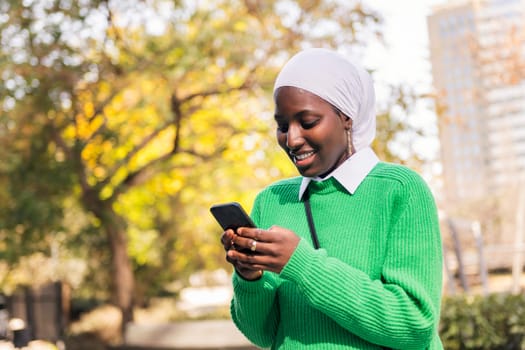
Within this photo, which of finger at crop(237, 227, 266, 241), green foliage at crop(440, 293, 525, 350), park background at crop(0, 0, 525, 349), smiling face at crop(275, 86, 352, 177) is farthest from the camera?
park background at crop(0, 0, 525, 349)

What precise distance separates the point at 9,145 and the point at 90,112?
1635mm

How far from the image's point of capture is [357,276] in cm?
168

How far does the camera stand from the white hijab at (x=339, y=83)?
1787 mm

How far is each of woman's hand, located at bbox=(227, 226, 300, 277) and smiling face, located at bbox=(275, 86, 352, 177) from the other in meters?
0.24

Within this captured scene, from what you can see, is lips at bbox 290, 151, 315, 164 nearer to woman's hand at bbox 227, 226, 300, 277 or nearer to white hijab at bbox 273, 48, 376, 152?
Result: white hijab at bbox 273, 48, 376, 152

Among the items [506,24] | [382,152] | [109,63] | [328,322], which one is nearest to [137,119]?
[109,63]

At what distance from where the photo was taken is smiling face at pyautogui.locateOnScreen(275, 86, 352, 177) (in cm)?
178

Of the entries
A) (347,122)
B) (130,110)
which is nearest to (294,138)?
(347,122)

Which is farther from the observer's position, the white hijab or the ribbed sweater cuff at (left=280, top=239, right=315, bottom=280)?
the white hijab

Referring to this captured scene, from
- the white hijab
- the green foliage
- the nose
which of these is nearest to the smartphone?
the nose

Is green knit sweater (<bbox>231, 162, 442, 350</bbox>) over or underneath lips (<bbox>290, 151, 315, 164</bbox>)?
underneath

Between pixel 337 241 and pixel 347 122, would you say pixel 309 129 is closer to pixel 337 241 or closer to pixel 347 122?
pixel 347 122

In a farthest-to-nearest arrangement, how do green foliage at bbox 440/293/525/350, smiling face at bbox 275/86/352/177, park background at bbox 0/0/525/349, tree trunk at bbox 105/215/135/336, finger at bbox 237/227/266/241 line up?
1. tree trunk at bbox 105/215/135/336
2. park background at bbox 0/0/525/349
3. green foliage at bbox 440/293/525/350
4. smiling face at bbox 275/86/352/177
5. finger at bbox 237/227/266/241

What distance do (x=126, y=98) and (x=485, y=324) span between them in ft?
30.9
